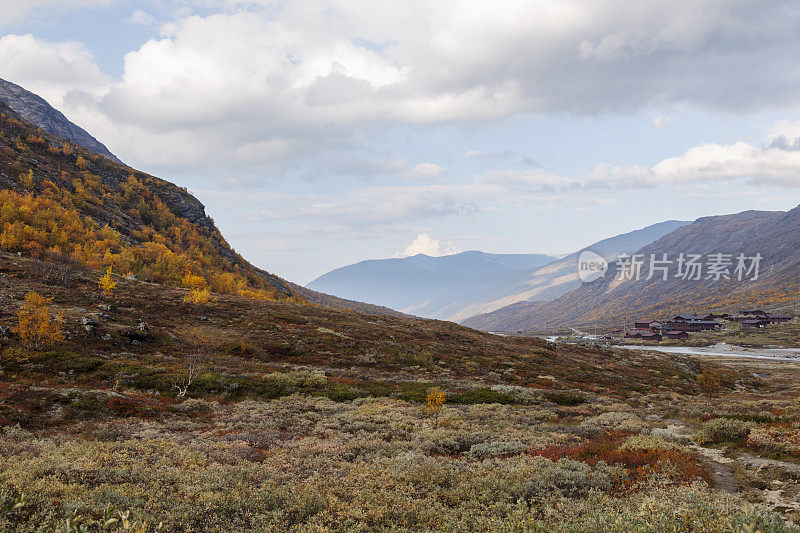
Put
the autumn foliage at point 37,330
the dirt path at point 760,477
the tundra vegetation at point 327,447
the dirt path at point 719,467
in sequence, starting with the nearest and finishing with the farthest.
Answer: the tundra vegetation at point 327,447 < the dirt path at point 760,477 < the dirt path at point 719,467 < the autumn foliage at point 37,330

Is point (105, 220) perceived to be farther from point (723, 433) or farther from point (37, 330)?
point (723, 433)

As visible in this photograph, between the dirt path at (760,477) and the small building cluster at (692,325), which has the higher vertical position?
the dirt path at (760,477)

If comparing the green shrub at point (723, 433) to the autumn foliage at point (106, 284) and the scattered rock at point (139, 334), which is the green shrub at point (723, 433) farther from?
the autumn foliage at point (106, 284)

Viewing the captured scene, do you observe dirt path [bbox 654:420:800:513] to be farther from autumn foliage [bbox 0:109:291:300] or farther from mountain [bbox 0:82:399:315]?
mountain [bbox 0:82:399:315]

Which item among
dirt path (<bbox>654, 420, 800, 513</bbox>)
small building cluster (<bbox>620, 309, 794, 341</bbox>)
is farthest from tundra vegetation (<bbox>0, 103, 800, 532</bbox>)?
small building cluster (<bbox>620, 309, 794, 341</bbox>)

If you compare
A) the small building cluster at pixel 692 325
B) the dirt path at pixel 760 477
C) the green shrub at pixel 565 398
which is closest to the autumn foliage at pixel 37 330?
the dirt path at pixel 760 477

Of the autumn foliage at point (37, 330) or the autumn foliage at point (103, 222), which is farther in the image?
the autumn foliage at point (103, 222)

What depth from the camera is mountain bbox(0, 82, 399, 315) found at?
78625mm

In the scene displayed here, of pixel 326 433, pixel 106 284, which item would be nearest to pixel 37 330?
pixel 106 284

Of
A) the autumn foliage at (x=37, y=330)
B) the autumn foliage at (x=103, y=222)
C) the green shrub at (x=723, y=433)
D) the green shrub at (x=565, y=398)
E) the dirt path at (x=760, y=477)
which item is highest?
the autumn foliage at (x=103, y=222)

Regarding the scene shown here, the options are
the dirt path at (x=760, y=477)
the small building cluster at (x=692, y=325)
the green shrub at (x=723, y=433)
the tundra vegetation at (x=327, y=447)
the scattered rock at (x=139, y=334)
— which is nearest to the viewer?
the tundra vegetation at (x=327, y=447)

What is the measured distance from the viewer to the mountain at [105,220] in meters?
78.6

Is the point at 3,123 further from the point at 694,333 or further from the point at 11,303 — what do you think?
the point at 694,333

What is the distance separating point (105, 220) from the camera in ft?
355
